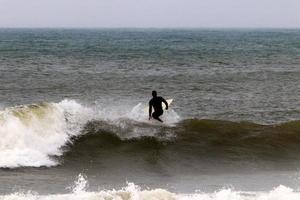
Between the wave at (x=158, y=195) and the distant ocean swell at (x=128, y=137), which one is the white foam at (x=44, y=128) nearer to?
the distant ocean swell at (x=128, y=137)

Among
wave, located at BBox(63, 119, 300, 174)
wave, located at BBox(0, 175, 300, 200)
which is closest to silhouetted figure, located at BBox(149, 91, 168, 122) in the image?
wave, located at BBox(63, 119, 300, 174)

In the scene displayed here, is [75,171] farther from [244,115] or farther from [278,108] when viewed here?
[278,108]

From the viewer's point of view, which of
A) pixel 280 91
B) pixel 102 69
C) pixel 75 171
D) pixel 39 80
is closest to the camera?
pixel 75 171

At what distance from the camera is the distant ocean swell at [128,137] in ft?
54.1

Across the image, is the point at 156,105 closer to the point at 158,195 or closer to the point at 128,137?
the point at 128,137

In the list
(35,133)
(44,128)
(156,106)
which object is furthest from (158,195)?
(156,106)

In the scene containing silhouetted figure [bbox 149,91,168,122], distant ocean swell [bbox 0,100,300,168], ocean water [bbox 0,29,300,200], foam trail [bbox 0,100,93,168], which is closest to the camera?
ocean water [bbox 0,29,300,200]

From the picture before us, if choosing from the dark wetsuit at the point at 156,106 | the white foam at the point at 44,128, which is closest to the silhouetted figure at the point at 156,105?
the dark wetsuit at the point at 156,106

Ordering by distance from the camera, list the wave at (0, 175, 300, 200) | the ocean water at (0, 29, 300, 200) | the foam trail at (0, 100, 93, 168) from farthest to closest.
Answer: the foam trail at (0, 100, 93, 168)
the ocean water at (0, 29, 300, 200)
the wave at (0, 175, 300, 200)

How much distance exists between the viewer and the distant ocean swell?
16.5 meters

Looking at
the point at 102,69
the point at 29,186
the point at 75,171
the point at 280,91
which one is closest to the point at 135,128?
the point at 75,171

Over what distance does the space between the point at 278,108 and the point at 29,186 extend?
15719 mm

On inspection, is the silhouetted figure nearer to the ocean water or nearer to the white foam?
the ocean water

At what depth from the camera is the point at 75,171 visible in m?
15.2
